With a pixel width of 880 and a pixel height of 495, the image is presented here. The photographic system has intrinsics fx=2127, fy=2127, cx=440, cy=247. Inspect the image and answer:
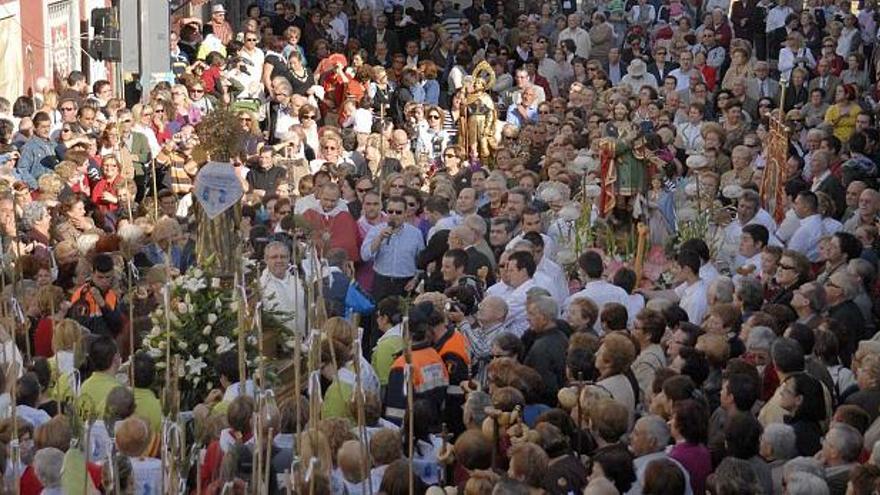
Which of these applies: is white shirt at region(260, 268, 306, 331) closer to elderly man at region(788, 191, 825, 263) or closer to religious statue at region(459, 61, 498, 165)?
elderly man at region(788, 191, 825, 263)

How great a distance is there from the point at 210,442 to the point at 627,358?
2425 mm

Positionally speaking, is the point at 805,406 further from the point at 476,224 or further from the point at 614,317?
Result: the point at 476,224

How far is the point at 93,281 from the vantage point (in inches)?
555

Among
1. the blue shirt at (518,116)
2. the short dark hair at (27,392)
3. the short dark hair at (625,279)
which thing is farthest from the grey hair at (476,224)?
the blue shirt at (518,116)

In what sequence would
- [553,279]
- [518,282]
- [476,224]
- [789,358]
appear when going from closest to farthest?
[789,358] < [518,282] < [553,279] < [476,224]

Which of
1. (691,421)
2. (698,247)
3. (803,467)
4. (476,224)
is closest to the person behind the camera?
(803,467)

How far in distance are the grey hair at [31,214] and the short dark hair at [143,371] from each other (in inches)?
174

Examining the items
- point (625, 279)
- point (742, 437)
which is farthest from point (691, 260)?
point (742, 437)

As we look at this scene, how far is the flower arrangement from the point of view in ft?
41.3

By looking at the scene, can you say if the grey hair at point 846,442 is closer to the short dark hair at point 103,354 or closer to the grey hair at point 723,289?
the grey hair at point 723,289

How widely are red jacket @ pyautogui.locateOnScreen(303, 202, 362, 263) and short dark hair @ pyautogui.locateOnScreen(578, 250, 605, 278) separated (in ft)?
9.04

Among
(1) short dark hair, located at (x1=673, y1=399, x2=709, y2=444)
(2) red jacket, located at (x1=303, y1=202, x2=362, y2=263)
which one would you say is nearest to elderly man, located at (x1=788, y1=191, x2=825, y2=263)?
(2) red jacket, located at (x1=303, y1=202, x2=362, y2=263)

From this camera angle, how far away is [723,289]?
43.9 feet

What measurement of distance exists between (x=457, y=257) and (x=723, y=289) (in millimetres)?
2044
